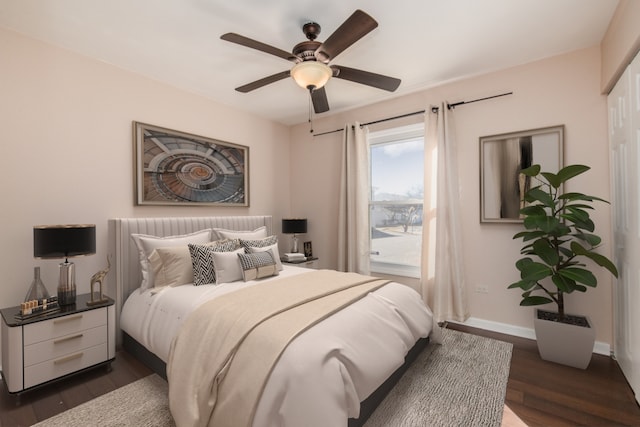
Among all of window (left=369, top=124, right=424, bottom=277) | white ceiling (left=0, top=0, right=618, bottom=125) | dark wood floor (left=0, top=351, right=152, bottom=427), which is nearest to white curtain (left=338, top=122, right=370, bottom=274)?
window (left=369, top=124, right=424, bottom=277)

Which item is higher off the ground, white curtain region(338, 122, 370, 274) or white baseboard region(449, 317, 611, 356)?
white curtain region(338, 122, 370, 274)

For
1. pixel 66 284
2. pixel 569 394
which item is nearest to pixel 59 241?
pixel 66 284

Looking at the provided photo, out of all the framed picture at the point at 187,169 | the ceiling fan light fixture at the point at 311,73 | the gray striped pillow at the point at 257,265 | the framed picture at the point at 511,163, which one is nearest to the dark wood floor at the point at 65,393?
the gray striped pillow at the point at 257,265

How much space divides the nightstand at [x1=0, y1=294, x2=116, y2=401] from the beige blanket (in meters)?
0.93

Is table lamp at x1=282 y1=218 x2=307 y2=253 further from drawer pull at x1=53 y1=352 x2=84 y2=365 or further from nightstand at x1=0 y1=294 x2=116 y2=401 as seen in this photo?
drawer pull at x1=53 y1=352 x2=84 y2=365

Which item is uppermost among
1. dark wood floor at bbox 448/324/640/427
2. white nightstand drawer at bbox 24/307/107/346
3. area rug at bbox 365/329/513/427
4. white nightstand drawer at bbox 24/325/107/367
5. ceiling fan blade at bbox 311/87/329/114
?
ceiling fan blade at bbox 311/87/329/114

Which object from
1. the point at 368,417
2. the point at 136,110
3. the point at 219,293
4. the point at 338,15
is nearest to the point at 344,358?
the point at 368,417

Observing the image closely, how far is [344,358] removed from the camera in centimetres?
150

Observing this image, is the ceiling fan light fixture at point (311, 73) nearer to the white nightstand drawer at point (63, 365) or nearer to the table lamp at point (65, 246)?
the table lamp at point (65, 246)

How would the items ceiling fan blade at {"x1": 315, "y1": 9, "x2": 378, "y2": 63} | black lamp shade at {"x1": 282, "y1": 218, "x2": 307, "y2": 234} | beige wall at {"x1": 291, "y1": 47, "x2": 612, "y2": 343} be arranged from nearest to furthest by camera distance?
ceiling fan blade at {"x1": 315, "y1": 9, "x2": 378, "y2": 63} < beige wall at {"x1": 291, "y1": 47, "x2": 612, "y2": 343} < black lamp shade at {"x1": 282, "y1": 218, "x2": 307, "y2": 234}

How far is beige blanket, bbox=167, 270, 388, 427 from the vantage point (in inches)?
55.8

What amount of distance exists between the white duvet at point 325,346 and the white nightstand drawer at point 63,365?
10.3 inches

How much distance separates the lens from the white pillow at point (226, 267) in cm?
257

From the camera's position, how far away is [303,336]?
1505mm
